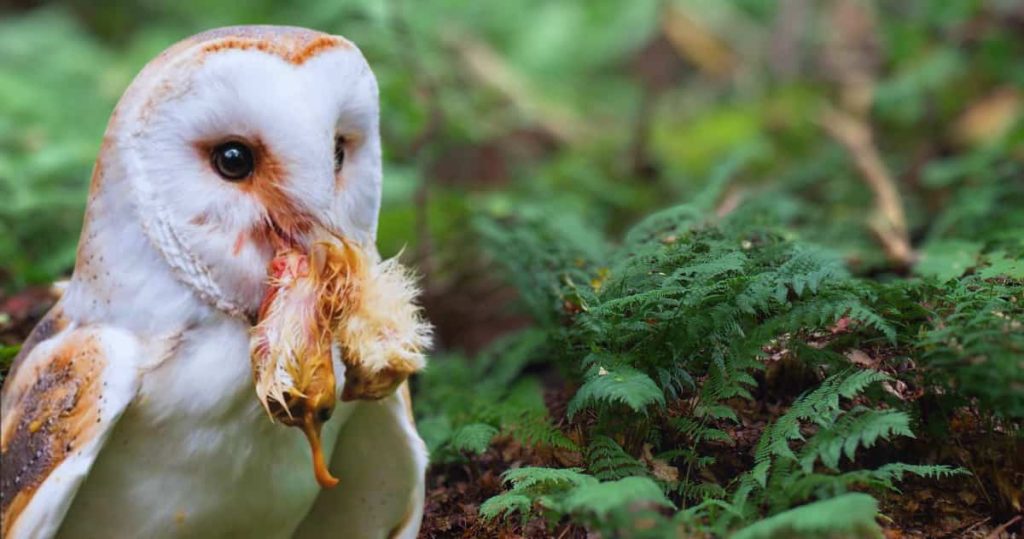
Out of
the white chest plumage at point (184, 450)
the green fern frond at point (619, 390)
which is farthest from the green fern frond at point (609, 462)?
the white chest plumage at point (184, 450)

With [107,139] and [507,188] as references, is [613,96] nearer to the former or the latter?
[507,188]

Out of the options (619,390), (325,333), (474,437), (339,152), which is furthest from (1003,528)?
(339,152)

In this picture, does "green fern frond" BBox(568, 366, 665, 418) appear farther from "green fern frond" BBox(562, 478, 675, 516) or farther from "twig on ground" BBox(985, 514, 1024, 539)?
"twig on ground" BBox(985, 514, 1024, 539)

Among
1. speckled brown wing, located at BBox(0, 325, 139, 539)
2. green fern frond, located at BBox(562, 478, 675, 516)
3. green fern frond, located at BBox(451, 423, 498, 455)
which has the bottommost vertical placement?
speckled brown wing, located at BBox(0, 325, 139, 539)

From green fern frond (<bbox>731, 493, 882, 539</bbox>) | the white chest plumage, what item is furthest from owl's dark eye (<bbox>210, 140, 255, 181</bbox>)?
green fern frond (<bbox>731, 493, 882, 539</bbox>)

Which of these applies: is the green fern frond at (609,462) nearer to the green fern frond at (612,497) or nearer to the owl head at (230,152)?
the green fern frond at (612,497)

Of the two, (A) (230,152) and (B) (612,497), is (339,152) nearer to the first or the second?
(A) (230,152)
